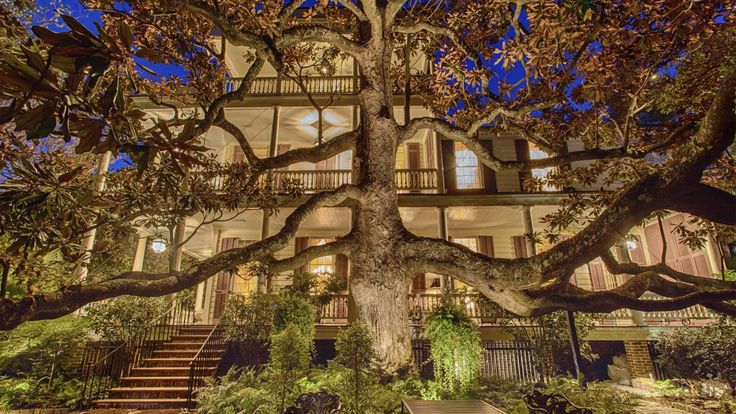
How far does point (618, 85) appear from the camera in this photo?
4977 millimetres

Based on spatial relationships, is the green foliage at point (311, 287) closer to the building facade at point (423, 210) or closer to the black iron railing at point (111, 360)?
the building facade at point (423, 210)

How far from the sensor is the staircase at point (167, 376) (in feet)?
24.3

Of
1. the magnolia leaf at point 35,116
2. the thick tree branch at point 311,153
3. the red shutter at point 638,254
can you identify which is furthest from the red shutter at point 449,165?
the magnolia leaf at point 35,116

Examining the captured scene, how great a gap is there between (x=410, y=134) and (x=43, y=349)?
9.02 m

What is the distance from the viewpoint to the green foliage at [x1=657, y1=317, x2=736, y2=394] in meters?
7.38

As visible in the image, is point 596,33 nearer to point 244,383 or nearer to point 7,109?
point 7,109

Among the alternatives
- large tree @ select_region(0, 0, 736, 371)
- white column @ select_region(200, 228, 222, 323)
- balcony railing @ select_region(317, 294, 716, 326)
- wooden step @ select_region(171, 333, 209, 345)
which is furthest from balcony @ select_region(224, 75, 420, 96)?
wooden step @ select_region(171, 333, 209, 345)

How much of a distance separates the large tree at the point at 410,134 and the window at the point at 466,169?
20.2ft

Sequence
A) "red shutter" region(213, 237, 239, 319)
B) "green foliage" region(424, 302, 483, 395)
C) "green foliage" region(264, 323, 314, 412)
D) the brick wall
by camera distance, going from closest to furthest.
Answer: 1. "green foliage" region(264, 323, 314, 412)
2. "green foliage" region(424, 302, 483, 395)
3. the brick wall
4. "red shutter" region(213, 237, 239, 319)

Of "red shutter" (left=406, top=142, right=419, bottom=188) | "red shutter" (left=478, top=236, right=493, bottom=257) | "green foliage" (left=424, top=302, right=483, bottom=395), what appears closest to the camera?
"green foliage" (left=424, top=302, right=483, bottom=395)

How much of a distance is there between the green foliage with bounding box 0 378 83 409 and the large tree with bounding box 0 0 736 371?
15.9 feet

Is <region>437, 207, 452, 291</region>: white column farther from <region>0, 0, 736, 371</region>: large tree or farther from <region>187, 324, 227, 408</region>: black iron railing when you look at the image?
<region>187, 324, 227, 408</region>: black iron railing

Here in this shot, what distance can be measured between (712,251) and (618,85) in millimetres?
10289

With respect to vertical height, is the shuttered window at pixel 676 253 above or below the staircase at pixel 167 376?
above
